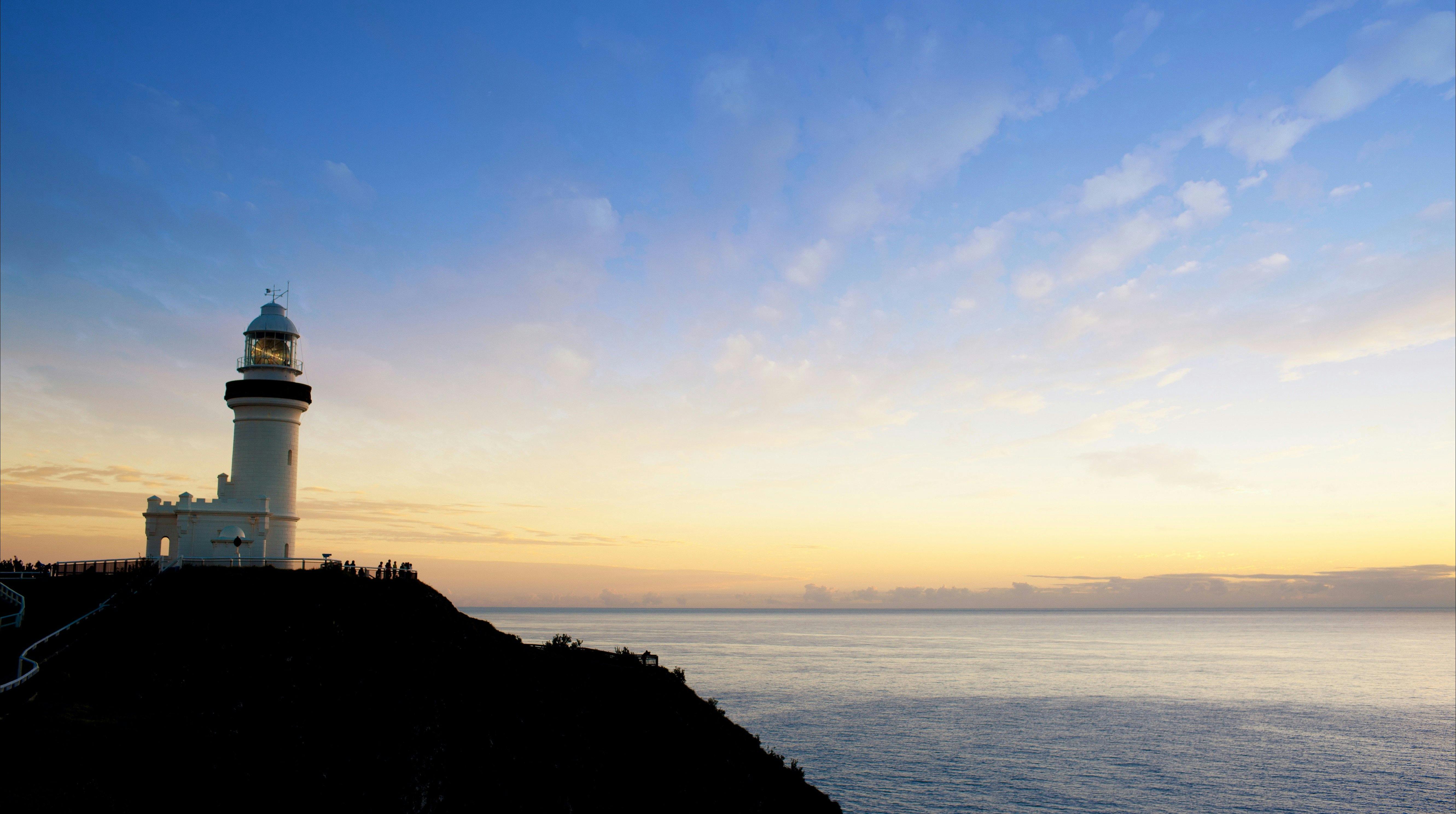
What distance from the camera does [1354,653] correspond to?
144m

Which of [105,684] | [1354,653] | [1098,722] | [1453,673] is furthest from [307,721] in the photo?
[1354,653]

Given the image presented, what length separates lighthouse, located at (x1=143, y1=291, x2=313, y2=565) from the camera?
3841cm

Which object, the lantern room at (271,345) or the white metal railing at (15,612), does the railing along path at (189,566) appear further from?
the lantern room at (271,345)

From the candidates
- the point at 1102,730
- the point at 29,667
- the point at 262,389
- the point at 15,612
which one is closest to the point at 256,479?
the point at 262,389

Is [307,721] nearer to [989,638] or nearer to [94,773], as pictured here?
[94,773]

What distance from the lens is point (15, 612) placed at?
29.8 m

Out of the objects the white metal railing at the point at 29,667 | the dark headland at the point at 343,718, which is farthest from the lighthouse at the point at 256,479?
the white metal railing at the point at 29,667

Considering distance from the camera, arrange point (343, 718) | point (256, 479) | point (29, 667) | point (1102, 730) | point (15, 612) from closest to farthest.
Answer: point (29, 667)
point (343, 718)
point (15, 612)
point (256, 479)
point (1102, 730)

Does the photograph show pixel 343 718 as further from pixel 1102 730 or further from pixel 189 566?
pixel 1102 730

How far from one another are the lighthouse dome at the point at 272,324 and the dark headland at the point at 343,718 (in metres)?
14.4

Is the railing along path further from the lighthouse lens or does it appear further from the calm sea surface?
the calm sea surface

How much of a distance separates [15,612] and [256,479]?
11.5 metres

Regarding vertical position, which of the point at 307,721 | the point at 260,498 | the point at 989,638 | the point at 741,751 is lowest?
the point at 989,638

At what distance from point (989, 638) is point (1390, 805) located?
16085 centimetres
